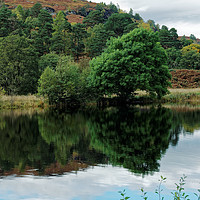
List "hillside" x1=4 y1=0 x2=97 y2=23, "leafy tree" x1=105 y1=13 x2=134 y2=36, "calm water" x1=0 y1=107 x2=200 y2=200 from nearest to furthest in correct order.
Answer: "calm water" x1=0 y1=107 x2=200 y2=200
"leafy tree" x1=105 y1=13 x2=134 y2=36
"hillside" x1=4 y1=0 x2=97 y2=23

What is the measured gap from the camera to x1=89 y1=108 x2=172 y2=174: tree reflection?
516 inches

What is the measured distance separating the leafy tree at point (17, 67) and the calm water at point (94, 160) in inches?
921

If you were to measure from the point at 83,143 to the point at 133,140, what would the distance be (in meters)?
3.18

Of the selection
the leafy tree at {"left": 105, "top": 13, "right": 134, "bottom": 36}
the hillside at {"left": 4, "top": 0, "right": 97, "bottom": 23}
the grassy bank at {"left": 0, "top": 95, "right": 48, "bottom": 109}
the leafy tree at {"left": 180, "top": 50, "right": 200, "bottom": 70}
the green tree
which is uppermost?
the hillside at {"left": 4, "top": 0, "right": 97, "bottom": 23}

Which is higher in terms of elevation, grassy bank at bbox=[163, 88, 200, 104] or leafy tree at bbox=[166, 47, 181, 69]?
leafy tree at bbox=[166, 47, 181, 69]

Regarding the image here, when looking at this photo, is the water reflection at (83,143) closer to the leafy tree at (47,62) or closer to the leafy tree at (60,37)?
the leafy tree at (47,62)

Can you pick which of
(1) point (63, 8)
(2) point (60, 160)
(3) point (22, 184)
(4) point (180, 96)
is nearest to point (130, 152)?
(2) point (60, 160)

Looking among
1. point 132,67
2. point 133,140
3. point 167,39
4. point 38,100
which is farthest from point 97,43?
point 133,140

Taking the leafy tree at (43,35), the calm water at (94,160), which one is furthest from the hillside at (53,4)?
the calm water at (94,160)

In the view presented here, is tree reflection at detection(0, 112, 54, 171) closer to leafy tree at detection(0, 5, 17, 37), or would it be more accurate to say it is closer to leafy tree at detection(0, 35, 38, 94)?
leafy tree at detection(0, 35, 38, 94)

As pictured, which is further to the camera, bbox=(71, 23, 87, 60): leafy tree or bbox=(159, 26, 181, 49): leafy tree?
bbox=(159, 26, 181, 49): leafy tree

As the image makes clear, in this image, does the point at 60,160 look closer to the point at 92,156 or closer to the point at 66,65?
the point at 92,156

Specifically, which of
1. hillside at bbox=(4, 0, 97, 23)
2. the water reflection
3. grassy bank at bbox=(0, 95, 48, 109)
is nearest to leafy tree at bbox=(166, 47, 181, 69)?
grassy bank at bbox=(0, 95, 48, 109)

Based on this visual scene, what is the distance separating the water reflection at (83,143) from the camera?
12.7 m
